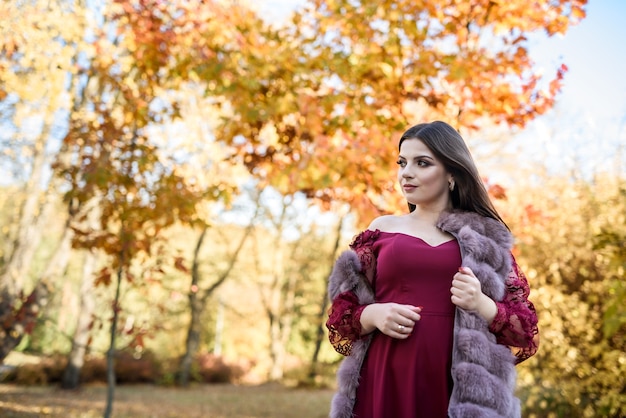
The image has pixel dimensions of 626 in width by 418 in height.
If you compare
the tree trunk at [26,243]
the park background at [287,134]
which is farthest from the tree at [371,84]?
the tree trunk at [26,243]

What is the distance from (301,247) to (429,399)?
63.6 feet

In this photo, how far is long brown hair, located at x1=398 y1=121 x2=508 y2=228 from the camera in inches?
89.1

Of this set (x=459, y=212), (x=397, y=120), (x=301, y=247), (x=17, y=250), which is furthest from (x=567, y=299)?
(x=301, y=247)

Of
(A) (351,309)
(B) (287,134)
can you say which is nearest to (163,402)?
(B) (287,134)

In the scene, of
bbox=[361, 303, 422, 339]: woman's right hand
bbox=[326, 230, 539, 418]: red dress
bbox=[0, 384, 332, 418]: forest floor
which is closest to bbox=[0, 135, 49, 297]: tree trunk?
bbox=[0, 384, 332, 418]: forest floor

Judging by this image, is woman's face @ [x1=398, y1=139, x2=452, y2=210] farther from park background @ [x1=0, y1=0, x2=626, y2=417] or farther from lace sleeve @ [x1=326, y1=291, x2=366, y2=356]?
park background @ [x1=0, y1=0, x2=626, y2=417]

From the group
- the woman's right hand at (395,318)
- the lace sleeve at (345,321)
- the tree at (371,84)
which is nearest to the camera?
the woman's right hand at (395,318)

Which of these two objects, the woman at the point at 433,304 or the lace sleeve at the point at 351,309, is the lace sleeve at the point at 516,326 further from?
the lace sleeve at the point at 351,309

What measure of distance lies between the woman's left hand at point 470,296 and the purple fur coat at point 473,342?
0.03 metres

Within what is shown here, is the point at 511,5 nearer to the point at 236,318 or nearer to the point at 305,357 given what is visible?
the point at 305,357

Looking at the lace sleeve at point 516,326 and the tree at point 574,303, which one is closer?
the lace sleeve at point 516,326

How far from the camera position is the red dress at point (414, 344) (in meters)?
2.03

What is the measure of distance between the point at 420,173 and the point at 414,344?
0.67 meters

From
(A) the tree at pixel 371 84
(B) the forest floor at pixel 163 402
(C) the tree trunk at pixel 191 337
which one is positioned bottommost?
(B) the forest floor at pixel 163 402
